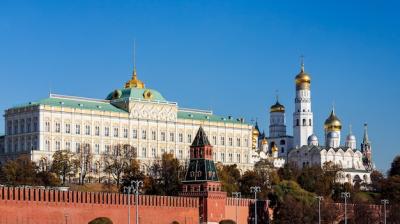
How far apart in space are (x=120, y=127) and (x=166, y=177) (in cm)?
2243

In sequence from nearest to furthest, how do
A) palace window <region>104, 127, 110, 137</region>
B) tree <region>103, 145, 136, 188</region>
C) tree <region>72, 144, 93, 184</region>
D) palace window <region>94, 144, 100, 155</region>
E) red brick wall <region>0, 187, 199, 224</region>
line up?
red brick wall <region>0, 187, 199, 224</region>
tree <region>72, 144, 93, 184</region>
tree <region>103, 145, 136, 188</region>
palace window <region>94, 144, 100, 155</region>
palace window <region>104, 127, 110, 137</region>

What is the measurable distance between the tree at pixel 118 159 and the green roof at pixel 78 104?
6369 mm

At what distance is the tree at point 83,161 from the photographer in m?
128

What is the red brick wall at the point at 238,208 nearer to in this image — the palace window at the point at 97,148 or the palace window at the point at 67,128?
the palace window at the point at 97,148

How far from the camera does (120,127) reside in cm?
14538

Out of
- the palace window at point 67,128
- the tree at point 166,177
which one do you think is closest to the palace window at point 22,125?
the palace window at point 67,128

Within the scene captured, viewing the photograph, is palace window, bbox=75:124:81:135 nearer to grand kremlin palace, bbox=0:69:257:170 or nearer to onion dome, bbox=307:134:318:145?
grand kremlin palace, bbox=0:69:257:170

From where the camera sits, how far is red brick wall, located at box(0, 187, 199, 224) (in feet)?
274

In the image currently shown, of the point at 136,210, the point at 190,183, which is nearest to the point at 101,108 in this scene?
the point at 190,183

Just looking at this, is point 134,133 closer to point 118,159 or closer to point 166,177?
point 118,159

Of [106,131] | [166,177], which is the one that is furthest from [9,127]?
[166,177]

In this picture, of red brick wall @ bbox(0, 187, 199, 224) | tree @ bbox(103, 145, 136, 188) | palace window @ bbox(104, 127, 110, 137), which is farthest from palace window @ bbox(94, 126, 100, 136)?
red brick wall @ bbox(0, 187, 199, 224)

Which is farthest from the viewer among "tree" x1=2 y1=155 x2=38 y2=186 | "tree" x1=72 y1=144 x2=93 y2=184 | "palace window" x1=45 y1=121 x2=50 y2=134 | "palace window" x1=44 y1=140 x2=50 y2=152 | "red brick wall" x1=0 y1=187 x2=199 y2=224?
"palace window" x1=45 y1=121 x2=50 y2=134

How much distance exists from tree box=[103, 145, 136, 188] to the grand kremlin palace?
4.66ft
